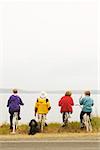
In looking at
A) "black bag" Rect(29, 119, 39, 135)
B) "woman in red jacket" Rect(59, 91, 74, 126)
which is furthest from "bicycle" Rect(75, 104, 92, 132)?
"black bag" Rect(29, 119, 39, 135)

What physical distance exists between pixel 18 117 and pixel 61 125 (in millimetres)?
1488

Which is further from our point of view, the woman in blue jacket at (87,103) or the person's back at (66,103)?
the person's back at (66,103)

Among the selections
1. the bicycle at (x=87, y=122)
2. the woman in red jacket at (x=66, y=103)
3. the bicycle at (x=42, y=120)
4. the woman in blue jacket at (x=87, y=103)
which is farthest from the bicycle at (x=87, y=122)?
the bicycle at (x=42, y=120)

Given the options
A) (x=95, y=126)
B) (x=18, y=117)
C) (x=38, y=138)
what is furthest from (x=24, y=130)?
(x=95, y=126)

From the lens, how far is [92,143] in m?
12.4

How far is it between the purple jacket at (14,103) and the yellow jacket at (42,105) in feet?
1.99

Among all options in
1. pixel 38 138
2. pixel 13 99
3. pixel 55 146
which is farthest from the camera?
pixel 13 99

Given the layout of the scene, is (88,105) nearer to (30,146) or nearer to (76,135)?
(76,135)

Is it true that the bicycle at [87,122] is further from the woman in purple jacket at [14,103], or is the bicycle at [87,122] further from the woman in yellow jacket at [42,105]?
the woman in purple jacket at [14,103]

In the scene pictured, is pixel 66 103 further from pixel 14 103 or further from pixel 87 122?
pixel 14 103

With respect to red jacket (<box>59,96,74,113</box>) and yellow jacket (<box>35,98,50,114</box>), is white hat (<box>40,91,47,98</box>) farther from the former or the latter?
red jacket (<box>59,96,74,113</box>)

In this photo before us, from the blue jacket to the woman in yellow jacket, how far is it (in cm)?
112

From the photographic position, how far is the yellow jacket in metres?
14.9

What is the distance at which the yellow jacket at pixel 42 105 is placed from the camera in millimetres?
14852
